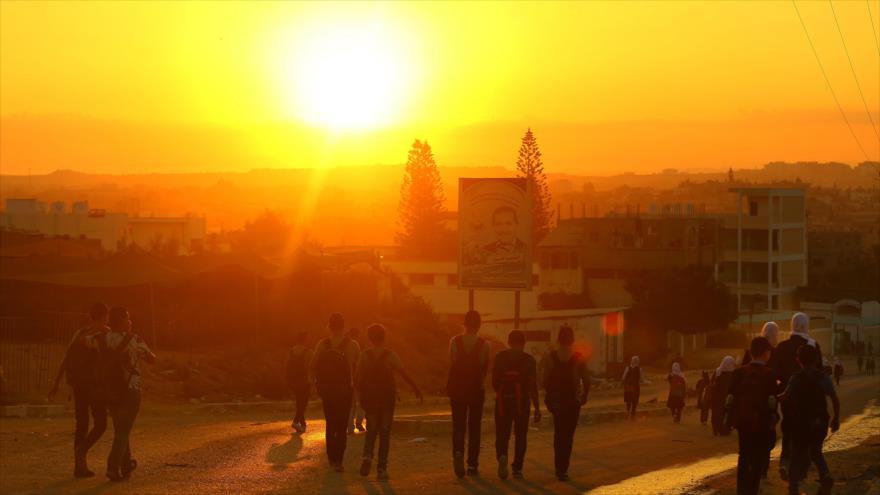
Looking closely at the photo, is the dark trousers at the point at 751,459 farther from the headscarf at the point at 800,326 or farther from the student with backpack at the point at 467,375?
the student with backpack at the point at 467,375

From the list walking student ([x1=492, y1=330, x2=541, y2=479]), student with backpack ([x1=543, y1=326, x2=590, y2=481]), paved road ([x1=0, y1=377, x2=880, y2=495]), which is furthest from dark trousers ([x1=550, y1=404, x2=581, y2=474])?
walking student ([x1=492, y1=330, x2=541, y2=479])

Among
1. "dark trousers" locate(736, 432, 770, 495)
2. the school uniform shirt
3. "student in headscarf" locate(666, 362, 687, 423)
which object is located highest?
the school uniform shirt

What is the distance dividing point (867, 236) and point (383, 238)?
6969 centimetres

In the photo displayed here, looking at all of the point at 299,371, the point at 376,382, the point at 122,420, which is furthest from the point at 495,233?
the point at 122,420

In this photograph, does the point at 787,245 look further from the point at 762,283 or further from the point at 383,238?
the point at 383,238

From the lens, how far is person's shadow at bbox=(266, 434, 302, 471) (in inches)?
568

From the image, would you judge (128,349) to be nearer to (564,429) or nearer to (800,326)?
(564,429)

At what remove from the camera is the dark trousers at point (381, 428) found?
12453mm

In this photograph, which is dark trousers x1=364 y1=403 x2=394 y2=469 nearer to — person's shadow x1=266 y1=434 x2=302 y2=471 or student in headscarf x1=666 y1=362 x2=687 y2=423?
person's shadow x1=266 y1=434 x2=302 y2=471

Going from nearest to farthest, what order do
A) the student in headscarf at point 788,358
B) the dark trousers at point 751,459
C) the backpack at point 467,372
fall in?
the dark trousers at point 751,459
the student in headscarf at point 788,358
the backpack at point 467,372

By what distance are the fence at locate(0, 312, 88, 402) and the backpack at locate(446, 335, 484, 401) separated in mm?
14172

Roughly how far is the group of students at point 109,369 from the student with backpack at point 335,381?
69.4 inches

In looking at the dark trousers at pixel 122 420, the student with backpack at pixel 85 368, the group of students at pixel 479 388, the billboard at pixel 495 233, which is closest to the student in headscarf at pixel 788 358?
the group of students at pixel 479 388

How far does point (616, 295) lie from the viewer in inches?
2751
